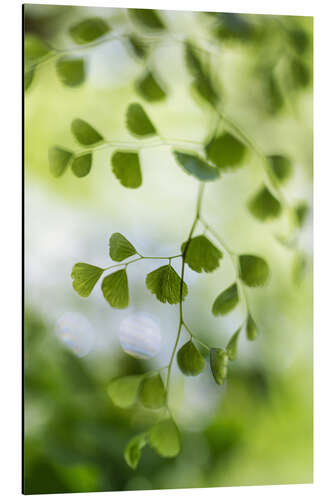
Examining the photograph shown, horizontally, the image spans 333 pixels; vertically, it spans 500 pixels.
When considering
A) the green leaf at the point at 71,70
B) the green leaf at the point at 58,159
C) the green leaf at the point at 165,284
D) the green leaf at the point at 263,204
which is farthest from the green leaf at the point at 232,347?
the green leaf at the point at 71,70

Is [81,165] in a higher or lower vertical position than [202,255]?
higher

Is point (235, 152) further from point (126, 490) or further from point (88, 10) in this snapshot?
point (126, 490)

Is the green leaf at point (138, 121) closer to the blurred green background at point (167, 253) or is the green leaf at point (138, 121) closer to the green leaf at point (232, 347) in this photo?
the blurred green background at point (167, 253)

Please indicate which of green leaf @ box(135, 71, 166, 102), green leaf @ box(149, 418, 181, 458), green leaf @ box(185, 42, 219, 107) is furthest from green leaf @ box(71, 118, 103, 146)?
green leaf @ box(149, 418, 181, 458)

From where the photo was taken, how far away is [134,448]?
4.35ft

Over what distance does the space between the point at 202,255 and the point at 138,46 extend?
43 centimetres

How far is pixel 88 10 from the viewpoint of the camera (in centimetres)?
134

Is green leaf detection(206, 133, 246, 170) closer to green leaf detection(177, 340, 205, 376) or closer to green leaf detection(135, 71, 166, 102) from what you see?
green leaf detection(135, 71, 166, 102)

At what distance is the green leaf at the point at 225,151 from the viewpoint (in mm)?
1361

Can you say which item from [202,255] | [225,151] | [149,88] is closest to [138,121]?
[149,88]

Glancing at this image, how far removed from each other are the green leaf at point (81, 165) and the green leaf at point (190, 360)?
1.25ft

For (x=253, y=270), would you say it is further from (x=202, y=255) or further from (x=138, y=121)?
(x=138, y=121)
